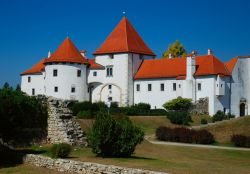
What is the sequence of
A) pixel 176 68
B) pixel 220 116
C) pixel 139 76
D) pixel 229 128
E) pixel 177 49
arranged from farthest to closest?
pixel 177 49 → pixel 139 76 → pixel 176 68 → pixel 220 116 → pixel 229 128

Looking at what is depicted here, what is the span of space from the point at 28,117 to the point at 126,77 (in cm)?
3709

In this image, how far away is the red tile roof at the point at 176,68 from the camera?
5733 centimetres

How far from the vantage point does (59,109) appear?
2645 centimetres

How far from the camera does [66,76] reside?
60.2 metres

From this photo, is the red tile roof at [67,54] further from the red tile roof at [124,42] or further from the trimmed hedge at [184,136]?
the trimmed hedge at [184,136]

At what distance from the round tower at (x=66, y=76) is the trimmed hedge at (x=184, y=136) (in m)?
25.5

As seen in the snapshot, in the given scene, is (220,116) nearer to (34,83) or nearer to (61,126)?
(61,126)

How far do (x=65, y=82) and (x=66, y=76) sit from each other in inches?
32.4

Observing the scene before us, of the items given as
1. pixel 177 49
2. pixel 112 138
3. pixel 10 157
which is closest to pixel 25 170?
pixel 10 157

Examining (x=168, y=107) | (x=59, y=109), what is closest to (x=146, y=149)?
(x=59, y=109)

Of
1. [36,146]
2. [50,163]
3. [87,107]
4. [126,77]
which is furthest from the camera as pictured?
[126,77]

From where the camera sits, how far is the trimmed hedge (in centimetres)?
3562

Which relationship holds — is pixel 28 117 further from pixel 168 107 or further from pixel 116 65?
pixel 116 65

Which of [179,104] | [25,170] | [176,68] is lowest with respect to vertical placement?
[25,170]
